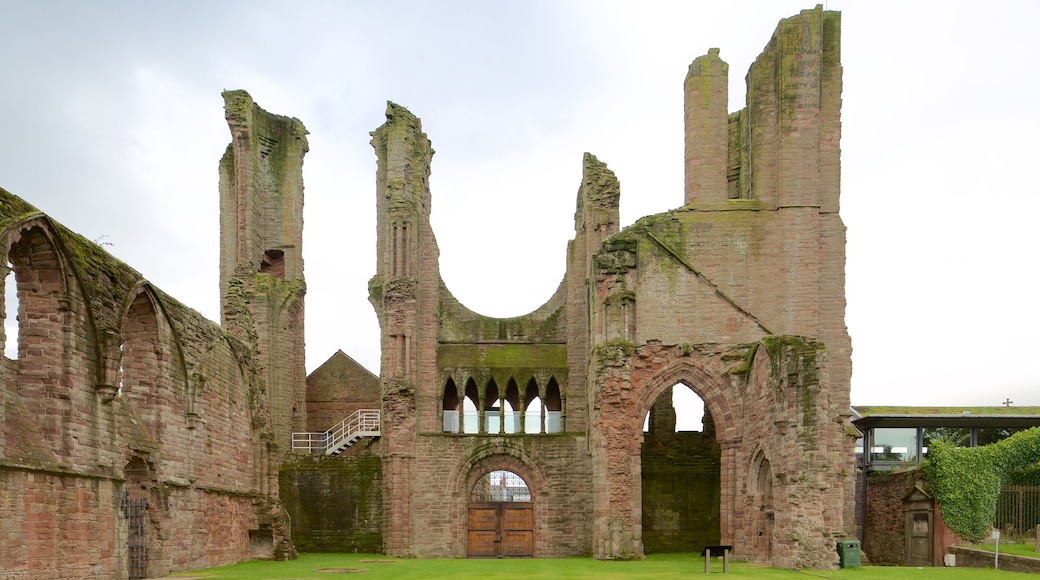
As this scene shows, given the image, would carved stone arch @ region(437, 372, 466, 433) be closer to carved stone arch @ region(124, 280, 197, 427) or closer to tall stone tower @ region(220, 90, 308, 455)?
tall stone tower @ region(220, 90, 308, 455)

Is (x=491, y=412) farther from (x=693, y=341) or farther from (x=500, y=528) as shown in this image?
(x=693, y=341)

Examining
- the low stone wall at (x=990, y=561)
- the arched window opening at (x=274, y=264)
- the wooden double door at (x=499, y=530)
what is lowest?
the wooden double door at (x=499, y=530)

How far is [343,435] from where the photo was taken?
31203 millimetres

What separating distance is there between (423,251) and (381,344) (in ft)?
9.34

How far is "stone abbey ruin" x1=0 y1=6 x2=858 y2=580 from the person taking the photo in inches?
569

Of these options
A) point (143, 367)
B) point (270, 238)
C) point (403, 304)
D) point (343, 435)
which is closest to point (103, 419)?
point (143, 367)

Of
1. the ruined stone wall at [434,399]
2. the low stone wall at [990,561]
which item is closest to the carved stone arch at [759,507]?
the low stone wall at [990,561]

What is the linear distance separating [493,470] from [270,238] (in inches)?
372

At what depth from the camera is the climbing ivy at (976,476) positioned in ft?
77.6

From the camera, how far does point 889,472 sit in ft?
94.4

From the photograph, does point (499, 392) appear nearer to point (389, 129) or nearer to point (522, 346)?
point (522, 346)

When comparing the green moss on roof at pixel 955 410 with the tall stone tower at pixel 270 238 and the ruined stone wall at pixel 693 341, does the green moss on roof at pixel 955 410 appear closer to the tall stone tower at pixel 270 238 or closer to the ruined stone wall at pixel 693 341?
the ruined stone wall at pixel 693 341

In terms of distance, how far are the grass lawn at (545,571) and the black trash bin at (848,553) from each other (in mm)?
228

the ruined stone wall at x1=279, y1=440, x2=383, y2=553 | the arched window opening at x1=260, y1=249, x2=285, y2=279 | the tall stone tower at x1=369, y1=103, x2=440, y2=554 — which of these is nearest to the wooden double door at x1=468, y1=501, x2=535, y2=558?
the tall stone tower at x1=369, y1=103, x2=440, y2=554
